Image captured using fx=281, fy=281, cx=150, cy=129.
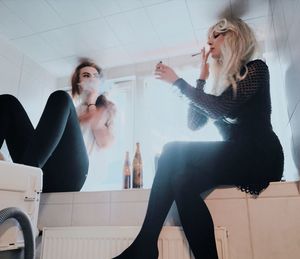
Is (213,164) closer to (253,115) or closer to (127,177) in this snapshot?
(253,115)

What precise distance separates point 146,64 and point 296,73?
1.20m

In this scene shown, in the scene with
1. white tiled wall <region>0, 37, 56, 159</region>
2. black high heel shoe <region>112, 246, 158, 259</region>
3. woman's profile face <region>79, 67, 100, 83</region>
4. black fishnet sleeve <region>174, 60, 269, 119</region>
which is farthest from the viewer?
woman's profile face <region>79, 67, 100, 83</region>

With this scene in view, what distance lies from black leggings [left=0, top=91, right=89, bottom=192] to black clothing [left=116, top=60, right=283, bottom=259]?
0.44m

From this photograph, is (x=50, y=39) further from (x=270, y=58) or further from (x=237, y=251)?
(x=237, y=251)

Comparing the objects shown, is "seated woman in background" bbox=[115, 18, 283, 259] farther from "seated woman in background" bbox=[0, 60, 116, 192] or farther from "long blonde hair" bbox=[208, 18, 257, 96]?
"seated woman in background" bbox=[0, 60, 116, 192]

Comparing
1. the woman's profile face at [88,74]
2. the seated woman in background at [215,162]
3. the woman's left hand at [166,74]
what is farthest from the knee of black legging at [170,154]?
the woman's profile face at [88,74]

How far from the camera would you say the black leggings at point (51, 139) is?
1.05 meters

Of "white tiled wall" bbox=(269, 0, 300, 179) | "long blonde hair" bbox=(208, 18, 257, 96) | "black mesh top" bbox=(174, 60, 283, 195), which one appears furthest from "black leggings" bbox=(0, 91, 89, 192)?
"white tiled wall" bbox=(269, 0, 300, 179)

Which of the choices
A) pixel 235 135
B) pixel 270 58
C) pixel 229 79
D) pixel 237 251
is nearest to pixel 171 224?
pixel 237 251

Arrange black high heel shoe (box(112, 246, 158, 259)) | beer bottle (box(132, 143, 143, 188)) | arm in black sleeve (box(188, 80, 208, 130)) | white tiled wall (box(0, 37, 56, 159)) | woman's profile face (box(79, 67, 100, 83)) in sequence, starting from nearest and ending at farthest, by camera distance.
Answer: black high heel shoe (box(112, 246, 158, 259))
arm in black sleeve (box(188, 80, 208, 130))
beer bottle (box(132, 143, 143, 188))
white tiled wall (box(0, 37, 56, 159))
woman's profile face (box(79, 67, 100, 83))

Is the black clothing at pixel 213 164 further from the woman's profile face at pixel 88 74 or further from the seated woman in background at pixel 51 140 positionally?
the woman's profile face at pixel 88 74

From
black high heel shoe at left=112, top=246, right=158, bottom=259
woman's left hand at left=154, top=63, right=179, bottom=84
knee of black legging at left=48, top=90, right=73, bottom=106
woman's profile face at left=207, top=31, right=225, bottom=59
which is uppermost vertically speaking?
woman's profile face at left=207, top=31, right=225, bottom=59

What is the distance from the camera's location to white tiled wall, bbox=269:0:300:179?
92cm

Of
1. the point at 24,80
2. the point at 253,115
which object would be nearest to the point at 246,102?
the point at 253,115
